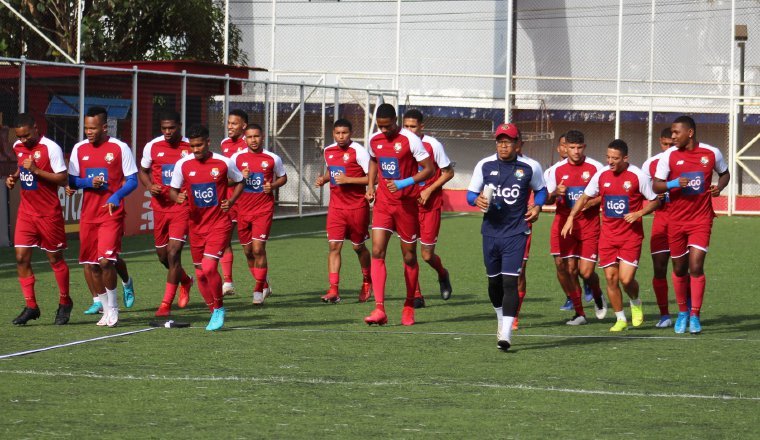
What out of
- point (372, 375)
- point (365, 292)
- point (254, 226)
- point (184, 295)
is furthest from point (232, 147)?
point (372, 375)

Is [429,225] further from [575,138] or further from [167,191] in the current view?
[167,191]

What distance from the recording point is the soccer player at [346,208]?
14.9 meters

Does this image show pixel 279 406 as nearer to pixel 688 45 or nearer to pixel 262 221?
pixel 262 221

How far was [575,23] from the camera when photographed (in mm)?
40562

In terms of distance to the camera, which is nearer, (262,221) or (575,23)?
(262,221)

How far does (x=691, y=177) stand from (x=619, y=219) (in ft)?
2.57

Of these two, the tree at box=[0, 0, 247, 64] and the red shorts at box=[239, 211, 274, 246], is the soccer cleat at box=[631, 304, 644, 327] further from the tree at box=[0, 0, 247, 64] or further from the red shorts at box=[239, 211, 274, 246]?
the tree at box=[0, 0, 247, 64]

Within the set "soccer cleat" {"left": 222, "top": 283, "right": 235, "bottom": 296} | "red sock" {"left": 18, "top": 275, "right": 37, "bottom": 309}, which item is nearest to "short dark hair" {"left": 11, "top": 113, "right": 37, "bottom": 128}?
"red sock" {"left": 18, "top": 275, "right": 37, "bottom": 309}

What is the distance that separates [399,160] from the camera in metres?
12.8

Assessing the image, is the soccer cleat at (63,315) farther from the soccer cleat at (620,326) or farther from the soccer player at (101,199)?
the soccer cleat at (620,326)

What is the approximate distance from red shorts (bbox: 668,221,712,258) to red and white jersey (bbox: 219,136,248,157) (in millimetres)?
5406

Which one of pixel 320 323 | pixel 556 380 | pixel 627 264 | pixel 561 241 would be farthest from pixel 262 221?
pixel 556 380

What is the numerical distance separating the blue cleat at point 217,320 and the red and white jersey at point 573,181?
12.0ft

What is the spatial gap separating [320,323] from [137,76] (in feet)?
41.5
